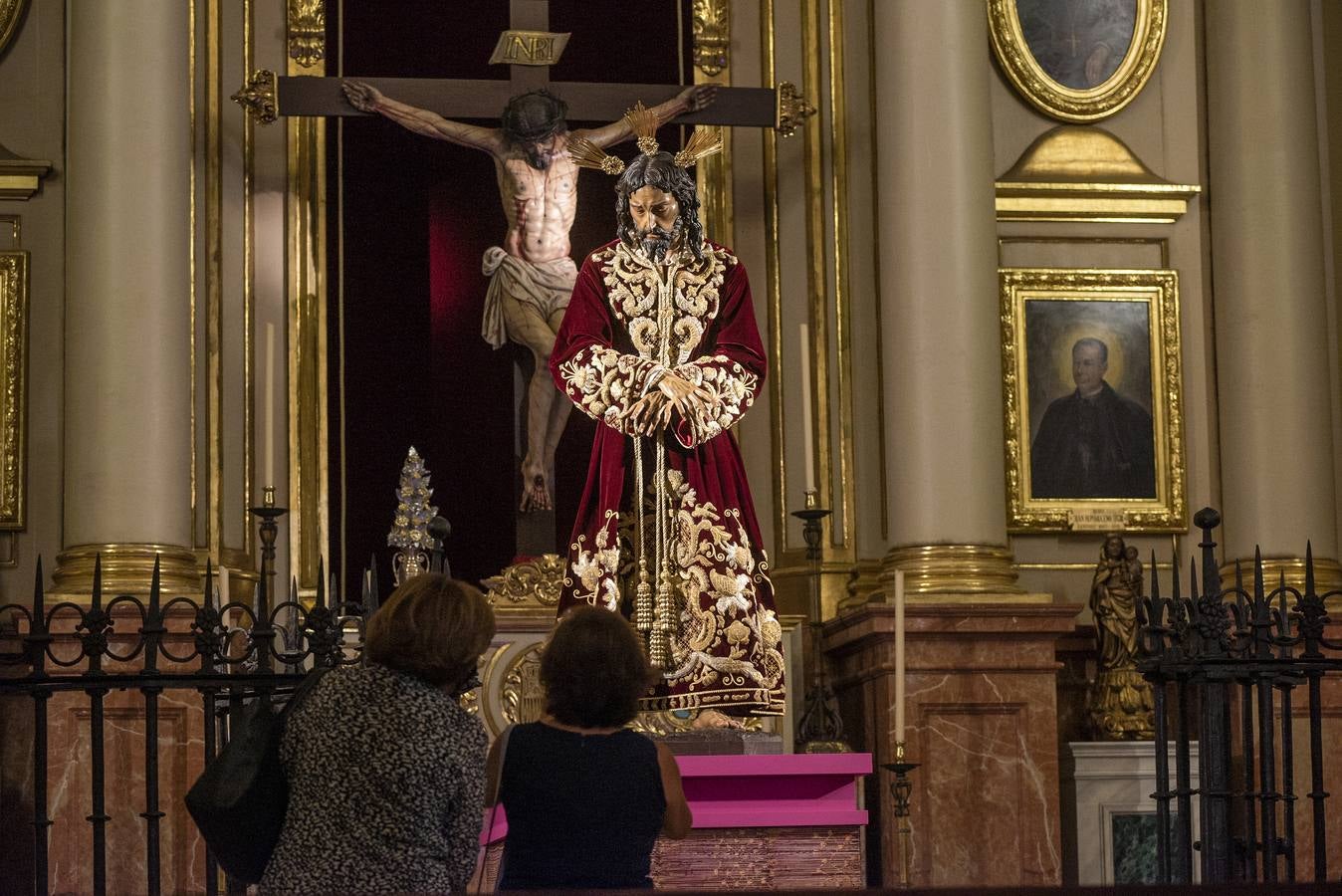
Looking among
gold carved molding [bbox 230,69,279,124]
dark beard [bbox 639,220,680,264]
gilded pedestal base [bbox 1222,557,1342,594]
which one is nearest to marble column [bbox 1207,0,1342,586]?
gilded pedestal base [bbox 1222,557,1342,594]

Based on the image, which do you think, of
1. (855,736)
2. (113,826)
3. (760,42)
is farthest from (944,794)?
(760,42)

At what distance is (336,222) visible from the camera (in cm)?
1006

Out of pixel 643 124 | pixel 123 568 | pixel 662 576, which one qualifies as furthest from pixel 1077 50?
pixel 123 568

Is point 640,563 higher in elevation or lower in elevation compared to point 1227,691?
higher

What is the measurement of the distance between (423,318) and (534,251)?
2.62 feet

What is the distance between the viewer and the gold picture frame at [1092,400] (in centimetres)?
995

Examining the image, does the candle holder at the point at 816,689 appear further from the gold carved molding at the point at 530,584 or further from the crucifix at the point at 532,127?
the crucifix at the point at 532,127

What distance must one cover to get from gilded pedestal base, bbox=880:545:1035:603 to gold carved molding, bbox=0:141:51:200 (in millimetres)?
4072

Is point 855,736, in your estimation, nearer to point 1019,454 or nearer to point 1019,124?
point 1019,454

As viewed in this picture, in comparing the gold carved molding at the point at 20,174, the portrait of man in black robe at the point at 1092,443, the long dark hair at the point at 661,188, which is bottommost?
the portrait of man in black robe at the point at 1092,443

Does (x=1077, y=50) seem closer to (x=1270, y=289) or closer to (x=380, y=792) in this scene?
(x=1270, y=289)

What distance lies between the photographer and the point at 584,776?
4199 millimetres

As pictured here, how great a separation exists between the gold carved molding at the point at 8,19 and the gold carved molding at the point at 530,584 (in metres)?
3.26

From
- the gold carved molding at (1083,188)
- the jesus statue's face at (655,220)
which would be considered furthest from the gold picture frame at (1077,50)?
the jesus statue's face at (655,220)
